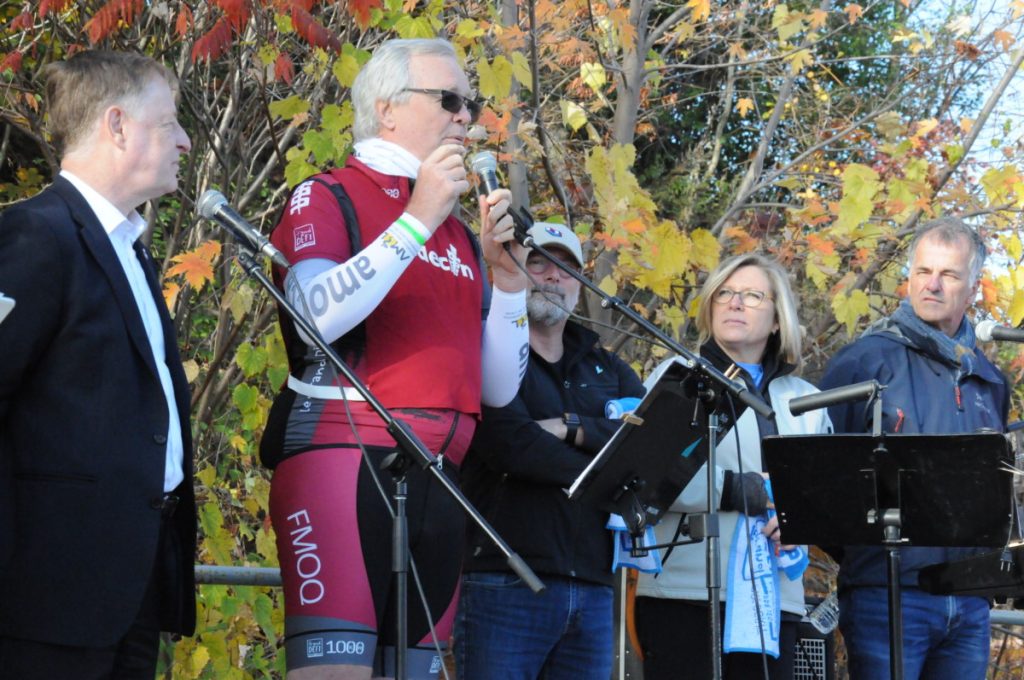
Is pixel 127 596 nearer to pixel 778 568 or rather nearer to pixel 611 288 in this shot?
pixel 778 568

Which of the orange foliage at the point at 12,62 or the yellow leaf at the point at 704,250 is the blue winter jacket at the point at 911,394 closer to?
the yellow leaf at the point at 704,250

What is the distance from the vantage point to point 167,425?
2795 millimetres

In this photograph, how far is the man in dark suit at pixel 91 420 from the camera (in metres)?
2.59

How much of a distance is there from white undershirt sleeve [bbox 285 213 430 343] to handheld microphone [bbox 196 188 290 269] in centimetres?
13

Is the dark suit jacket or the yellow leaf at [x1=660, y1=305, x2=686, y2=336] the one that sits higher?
the yellow leaf at [x1=660, y1=305, x2=686, y2=336]

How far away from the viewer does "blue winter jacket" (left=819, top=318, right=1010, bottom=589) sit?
443 centimetres

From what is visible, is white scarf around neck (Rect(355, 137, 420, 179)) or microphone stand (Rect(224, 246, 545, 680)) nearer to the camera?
microphone stand (Rect(224, 246, 545, 680))

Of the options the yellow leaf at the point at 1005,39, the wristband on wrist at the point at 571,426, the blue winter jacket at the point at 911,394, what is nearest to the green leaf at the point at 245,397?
the wristband on wrist at the point at 571,426

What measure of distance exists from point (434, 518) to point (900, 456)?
1.42 meters

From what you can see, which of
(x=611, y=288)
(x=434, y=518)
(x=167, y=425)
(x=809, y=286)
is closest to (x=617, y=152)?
(x=611, y=288)

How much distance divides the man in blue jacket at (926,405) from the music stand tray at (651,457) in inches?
32.9

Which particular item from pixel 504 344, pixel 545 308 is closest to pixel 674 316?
pixel 545 308

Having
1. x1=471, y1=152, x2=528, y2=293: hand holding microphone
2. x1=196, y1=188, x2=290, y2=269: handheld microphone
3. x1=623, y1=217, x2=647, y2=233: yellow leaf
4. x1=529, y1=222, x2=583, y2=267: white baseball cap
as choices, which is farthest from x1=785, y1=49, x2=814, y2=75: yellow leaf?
x1=196, y1=188, x2=290, y2=269: handheld microphone

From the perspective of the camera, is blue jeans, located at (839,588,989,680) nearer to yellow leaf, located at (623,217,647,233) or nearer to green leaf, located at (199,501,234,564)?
yellow leaf, located at (623,217,647,233)
